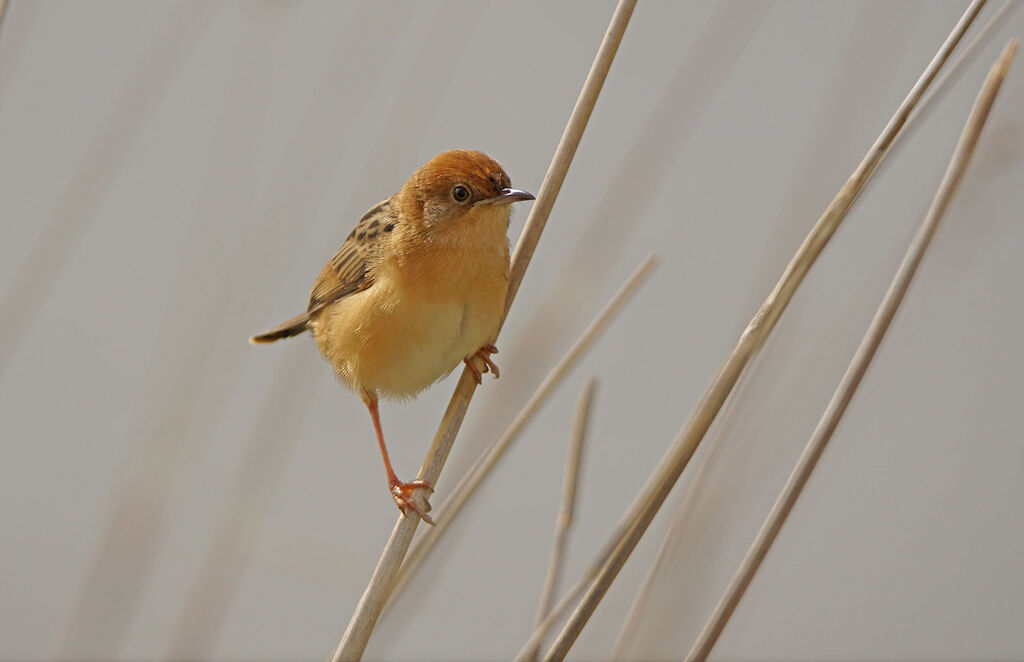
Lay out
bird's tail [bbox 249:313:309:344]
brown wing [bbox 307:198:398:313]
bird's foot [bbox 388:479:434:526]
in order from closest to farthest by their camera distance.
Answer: bird's foot [bbox 388:479:434:526] → brown wing [bbox 307:198:398:313] → bird's tail [bbox 249:313:309:344]

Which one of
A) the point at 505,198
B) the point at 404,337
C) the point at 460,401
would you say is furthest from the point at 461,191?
the point at 460,401

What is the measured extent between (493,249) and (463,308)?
19cm

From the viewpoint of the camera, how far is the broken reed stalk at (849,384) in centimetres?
199

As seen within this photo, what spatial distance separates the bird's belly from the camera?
8.70 ft

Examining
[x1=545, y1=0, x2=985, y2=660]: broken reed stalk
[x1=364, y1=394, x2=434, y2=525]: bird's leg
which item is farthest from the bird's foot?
[x1=545, y1=0, x2=985, y2=660]: broken reed stalk

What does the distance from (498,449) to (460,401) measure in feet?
0.57

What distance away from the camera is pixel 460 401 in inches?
95.7

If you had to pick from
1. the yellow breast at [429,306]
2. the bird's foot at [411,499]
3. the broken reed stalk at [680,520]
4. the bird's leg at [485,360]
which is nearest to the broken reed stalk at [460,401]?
the bird's foot at [411,499]

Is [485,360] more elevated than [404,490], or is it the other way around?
[485,360]

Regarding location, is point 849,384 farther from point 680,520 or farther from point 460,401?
point 460,401

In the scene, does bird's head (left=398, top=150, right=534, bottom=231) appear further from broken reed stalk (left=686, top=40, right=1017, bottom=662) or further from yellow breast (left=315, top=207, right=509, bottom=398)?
broken reed stalk (left=686, top=40, right=1017, bottom=662)

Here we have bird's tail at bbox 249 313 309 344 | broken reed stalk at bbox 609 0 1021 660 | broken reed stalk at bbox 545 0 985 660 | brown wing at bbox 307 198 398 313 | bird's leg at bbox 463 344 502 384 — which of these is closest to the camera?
broken reed stalk at bbox 545 0 985 660

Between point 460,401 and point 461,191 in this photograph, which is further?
point 461,191

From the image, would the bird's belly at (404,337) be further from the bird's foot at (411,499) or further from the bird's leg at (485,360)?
the bird's foot at (411,499)
